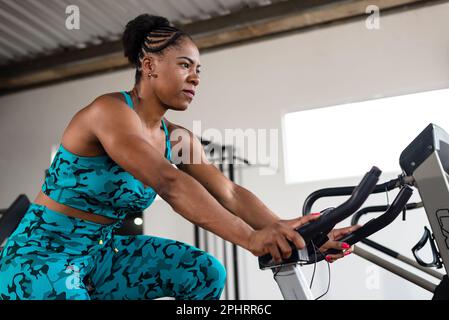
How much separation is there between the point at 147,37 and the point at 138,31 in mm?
47

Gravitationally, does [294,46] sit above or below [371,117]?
above

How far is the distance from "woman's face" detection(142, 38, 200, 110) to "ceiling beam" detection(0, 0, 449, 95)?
3372 mm

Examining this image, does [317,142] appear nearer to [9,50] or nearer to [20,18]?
[20,18]

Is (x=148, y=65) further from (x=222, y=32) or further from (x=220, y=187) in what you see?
(x=222, y=32)

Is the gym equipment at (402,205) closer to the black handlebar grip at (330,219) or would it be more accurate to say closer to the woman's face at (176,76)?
the black handlebar grip at (330,219)

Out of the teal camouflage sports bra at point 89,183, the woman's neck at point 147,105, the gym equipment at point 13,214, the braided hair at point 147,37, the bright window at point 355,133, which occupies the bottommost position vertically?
the teal camouflage sports bra at point 89,183

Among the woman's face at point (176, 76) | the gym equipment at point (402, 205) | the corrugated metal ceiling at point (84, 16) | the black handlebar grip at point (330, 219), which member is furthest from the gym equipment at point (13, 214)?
the corrugated metal ceiling at point (84, 16)

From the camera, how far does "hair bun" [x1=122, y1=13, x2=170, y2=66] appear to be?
6.10 ft

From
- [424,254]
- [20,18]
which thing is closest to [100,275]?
[424,254]

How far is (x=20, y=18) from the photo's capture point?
5.18 metres

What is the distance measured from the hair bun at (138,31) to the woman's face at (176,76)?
13 cm

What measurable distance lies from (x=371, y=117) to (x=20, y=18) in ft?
10.7

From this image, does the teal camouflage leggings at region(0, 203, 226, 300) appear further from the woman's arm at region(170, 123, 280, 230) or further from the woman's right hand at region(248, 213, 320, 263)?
the woman's right hand at region(248, 213, 320, 263)

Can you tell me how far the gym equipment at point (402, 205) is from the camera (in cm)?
124
